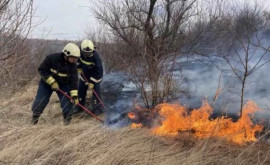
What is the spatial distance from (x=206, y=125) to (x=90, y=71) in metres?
3.83

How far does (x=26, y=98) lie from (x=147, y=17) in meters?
5.68

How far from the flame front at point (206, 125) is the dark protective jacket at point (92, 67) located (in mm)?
2750

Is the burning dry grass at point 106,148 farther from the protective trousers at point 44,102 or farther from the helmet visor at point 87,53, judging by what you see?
the helmet visor at point 87,53

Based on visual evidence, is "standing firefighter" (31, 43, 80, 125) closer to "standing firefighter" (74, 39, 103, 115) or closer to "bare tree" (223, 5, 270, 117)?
"standing firefighter" (74, 39, 103, 115)

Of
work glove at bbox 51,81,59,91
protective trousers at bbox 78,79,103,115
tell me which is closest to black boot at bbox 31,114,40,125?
work glove at bbox 51,81,59,91

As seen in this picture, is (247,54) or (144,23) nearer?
(247,54)

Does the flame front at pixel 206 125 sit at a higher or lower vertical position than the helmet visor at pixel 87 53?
lower

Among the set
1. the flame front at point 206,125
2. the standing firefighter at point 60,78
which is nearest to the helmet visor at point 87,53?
the standing firefighter at point 60,78

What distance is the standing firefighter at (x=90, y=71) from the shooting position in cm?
805

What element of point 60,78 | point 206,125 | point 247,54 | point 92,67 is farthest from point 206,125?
point 92,67

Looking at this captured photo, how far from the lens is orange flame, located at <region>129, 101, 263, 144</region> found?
536 centimetres

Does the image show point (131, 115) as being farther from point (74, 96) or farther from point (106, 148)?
point (106, 148)

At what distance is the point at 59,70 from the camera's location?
6.79 meters

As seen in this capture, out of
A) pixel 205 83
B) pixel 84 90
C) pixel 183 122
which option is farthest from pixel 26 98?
pixel 183 122
